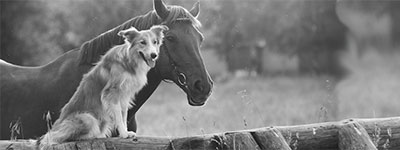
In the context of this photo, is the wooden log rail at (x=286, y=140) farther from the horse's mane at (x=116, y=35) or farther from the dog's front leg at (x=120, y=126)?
the horse's mane at (x=116, y=35)

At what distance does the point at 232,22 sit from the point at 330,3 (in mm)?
9778

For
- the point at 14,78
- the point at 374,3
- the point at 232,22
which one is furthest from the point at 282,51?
the point at 14,78

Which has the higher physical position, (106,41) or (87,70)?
(106,41)

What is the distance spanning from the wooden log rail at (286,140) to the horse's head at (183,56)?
2.44 feet

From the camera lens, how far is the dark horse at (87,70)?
232 inches

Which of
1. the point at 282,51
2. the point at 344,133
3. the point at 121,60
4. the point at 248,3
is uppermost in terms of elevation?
the point at 121,60

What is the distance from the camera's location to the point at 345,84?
17297 mm

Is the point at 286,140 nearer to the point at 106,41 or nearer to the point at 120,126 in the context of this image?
the point at 120,126

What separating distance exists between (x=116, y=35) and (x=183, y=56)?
59 centimetres

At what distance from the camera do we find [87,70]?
6.14 metres

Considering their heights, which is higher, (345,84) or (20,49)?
(20,49)

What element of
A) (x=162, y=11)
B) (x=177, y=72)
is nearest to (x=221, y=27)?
(x=162, y=11)

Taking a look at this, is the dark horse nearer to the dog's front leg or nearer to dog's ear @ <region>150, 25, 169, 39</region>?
dog's ear @ <region>150, 25, 169, 39</region>

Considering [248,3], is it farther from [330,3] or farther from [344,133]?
[344,133]
